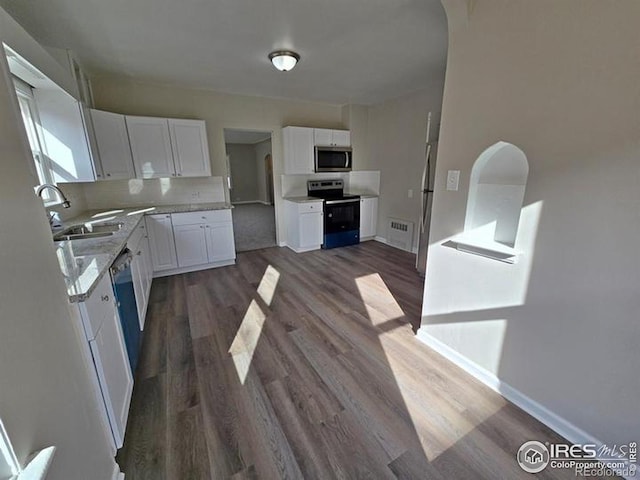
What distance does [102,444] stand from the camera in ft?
3.77

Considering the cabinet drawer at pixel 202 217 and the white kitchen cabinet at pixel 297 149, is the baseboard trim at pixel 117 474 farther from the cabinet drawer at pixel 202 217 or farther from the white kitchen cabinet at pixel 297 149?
the white kitchen cabinet at pixel 297 149

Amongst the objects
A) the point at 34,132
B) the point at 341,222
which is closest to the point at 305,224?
the point at 341,222

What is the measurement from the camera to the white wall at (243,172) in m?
10.2

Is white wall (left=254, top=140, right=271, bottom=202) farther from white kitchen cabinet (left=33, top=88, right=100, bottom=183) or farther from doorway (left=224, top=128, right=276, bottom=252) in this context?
white kitchen cabinet (left=33, top=88, right=100, bottom=183)

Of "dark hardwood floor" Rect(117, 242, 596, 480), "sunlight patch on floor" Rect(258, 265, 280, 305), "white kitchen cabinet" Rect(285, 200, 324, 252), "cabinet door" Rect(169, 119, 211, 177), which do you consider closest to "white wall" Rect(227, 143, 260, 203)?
"white kitchen cabinet" Rect(285, 200, 324, 252)

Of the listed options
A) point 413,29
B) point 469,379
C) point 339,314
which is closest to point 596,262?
point 469,379

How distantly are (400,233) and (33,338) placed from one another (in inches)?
184

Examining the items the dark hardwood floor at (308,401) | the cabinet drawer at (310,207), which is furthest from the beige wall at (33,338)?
the cabinet drawer at (310,207)

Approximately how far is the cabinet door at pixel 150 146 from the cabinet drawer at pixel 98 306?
245 cm

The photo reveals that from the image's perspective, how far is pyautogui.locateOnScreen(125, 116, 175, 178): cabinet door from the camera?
3.42 meters

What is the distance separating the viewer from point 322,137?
189 inches

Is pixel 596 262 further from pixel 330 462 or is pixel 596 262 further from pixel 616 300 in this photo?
pixel 330 462

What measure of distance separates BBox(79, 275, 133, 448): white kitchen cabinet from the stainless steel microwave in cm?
381

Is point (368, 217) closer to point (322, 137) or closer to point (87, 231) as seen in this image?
point (322, 137)
